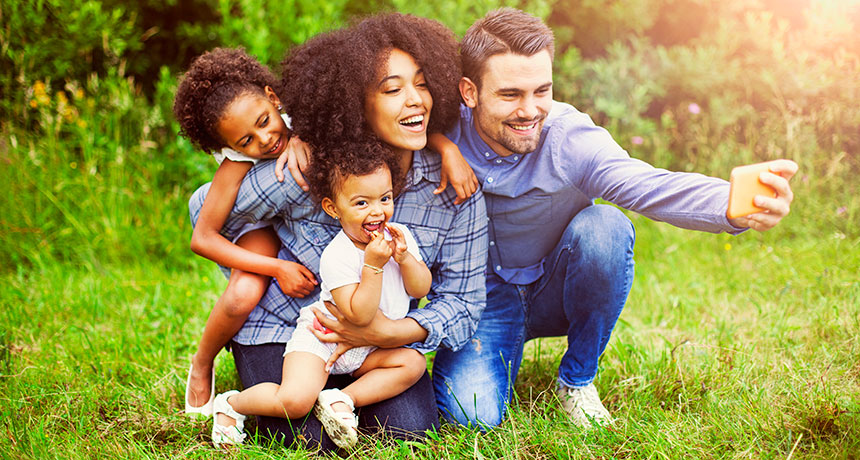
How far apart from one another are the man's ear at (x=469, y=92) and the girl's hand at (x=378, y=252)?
678 millimetres

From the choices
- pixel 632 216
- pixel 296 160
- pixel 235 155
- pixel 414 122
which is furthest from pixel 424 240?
pixel 632 216

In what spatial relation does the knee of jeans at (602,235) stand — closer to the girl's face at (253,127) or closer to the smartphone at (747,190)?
the smartphone at (747,190)

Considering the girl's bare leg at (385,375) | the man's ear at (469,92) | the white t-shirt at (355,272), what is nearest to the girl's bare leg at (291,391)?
the girl's bare leg at (385,375)

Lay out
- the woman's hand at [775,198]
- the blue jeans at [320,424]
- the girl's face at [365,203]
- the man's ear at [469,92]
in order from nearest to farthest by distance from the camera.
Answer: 1. the woman's hand at [775,198]
2. the girl's face at [365,203]
3. the blue jeans at [320,424]
4. the man's ear at [469,92]

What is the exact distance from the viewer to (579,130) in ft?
7.80

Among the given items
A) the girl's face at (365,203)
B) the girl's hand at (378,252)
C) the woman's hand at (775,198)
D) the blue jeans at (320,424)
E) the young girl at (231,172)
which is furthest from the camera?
the young girl at (231,172)

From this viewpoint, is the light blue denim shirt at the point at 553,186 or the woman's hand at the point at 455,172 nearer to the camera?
the light blue denim shirt at the point at 553,186

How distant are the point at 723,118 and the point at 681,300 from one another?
1.94 metres

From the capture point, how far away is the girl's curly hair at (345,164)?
7.02ft

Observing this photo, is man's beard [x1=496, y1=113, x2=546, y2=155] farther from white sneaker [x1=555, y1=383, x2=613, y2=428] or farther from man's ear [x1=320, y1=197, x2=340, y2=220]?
white sneaker [x1=555, y1=383, x2=613, y2=428]

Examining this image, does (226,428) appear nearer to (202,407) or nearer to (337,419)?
(202,407)

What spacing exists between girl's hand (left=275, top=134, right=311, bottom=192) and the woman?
3 cm

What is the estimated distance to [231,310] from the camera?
7.75 feet

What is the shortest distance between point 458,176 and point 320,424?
938mm
